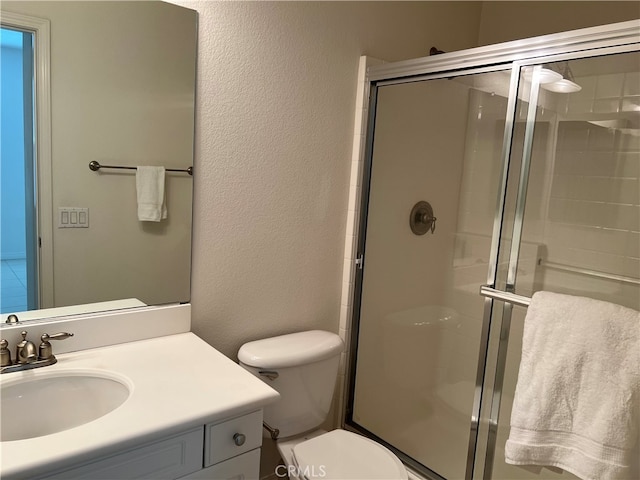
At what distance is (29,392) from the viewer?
127 cm

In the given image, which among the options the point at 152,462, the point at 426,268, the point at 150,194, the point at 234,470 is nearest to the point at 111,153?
the point at 150,194

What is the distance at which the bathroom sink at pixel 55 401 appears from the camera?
1.23 meters

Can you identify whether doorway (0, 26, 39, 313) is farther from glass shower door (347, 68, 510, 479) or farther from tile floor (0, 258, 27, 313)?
glass shower door (347, 68, 510, 479)

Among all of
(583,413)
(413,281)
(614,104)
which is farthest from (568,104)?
(583,413)

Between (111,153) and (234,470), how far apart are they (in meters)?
0.99

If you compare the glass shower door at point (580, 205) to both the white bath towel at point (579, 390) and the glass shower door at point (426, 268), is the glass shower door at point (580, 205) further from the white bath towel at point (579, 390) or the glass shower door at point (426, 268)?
the white bath towel at point (579, 390)

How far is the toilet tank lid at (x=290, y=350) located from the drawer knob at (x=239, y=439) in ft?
1.31

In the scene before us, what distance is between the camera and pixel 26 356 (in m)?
1.29

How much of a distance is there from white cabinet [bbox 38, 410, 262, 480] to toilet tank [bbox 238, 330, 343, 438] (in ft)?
1.22

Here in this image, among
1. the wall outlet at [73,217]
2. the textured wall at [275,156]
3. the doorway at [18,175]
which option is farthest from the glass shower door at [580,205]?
the doorway at [18,175]

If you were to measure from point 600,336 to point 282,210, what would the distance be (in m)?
1.15

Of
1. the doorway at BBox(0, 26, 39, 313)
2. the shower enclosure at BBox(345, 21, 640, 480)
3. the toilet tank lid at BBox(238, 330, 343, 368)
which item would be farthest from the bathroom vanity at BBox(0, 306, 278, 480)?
the shower enclosure at BBox(345, 21, 640, 480)

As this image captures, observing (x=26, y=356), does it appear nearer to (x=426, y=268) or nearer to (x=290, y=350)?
(x=290, y=350)

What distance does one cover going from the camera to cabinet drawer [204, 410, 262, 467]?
48.6 inches
